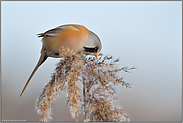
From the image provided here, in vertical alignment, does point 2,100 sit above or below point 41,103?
below

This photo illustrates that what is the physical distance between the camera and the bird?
3.20 feet

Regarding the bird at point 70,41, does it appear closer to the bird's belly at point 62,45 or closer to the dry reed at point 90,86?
the bird's belly at point 62,45

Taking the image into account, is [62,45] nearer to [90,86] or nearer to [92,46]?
[92,46]

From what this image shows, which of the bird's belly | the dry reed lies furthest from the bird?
the dry reed

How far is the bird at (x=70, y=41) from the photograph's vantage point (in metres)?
0.98

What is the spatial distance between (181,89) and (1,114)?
1.50 meters

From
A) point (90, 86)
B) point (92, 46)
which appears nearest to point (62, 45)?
point (92, 46)

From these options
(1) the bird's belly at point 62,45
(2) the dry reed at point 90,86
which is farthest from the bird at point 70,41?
(2) the dry reed at point 90,86

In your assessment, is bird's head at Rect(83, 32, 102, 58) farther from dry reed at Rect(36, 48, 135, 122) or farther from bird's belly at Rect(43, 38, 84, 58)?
dry reed at Rect(36, 48, 135, 122)

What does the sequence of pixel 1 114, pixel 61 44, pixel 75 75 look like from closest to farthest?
pixel 75 75 < pixel 61 44 < pixel 1 114

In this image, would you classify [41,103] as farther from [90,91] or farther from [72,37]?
[72,37]

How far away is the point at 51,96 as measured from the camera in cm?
77

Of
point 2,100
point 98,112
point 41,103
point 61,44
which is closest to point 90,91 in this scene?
point 98,112

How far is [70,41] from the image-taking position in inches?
38.6
